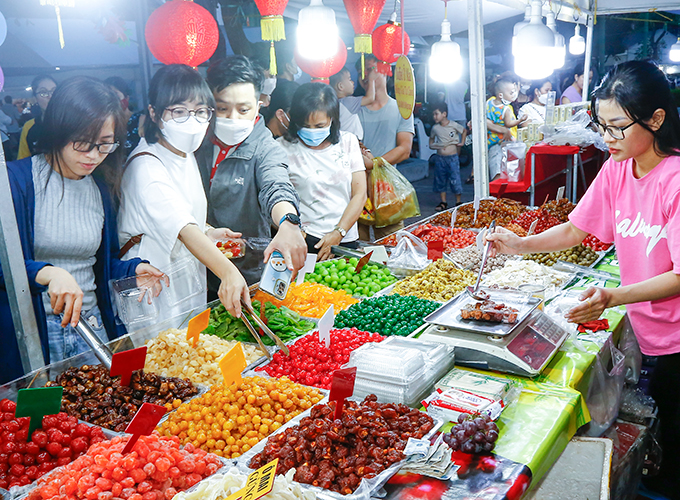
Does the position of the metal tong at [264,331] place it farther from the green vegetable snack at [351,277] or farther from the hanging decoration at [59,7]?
the hanging decoration at [59,7]

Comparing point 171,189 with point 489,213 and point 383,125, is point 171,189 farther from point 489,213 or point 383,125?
point 383,125

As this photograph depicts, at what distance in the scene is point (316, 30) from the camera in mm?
3586

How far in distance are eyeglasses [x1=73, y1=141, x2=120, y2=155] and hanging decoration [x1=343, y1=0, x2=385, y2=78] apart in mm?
2366

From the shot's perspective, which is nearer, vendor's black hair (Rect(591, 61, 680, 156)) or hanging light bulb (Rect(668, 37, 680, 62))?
vendor's black hair (Rect(591, 61, 680, 156))

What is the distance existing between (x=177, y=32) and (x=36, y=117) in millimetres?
772

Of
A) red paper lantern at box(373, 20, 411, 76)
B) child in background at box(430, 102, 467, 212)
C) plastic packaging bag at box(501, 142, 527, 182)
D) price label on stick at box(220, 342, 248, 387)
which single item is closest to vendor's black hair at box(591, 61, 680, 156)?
price label on stick at box(220, 342, 248, 387)

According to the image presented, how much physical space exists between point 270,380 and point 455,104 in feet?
37.0

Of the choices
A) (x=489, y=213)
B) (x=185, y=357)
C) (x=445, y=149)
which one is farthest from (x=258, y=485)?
A: (x=445, y=149)

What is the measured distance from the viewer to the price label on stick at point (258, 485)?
1.34m

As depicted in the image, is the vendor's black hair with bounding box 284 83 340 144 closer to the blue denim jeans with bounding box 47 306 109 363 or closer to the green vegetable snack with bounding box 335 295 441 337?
the green vegetable snack with bounding box 335 295 441 337

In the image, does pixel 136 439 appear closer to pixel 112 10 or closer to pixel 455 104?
pixel 112 10

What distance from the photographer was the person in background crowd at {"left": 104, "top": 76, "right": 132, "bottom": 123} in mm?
2533

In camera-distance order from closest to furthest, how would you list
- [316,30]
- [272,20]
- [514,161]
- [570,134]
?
[272,20], [316,30], [514,161], [570,134]

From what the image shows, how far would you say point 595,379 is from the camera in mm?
2533
